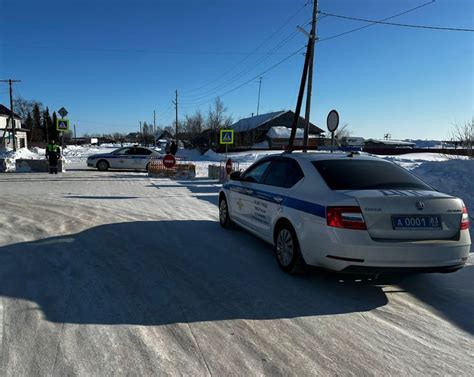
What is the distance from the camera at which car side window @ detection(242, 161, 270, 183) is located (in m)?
6.32

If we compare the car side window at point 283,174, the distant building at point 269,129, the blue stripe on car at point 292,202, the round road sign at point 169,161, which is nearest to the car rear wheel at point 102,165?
the round road sign at point 169,161

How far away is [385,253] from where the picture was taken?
158 inches

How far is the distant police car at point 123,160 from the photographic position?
74.6ft

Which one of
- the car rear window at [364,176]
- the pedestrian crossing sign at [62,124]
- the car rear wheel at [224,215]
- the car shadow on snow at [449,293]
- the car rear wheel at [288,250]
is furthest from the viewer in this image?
the pedestrian crossing sign at [62,124]

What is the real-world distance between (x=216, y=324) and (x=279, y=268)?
1.80m

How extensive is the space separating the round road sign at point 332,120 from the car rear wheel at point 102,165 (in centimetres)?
1491

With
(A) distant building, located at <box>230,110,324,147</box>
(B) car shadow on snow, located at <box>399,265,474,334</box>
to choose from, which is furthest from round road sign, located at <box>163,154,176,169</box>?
(A) distant building, located at <box>230,110,324,147</box>

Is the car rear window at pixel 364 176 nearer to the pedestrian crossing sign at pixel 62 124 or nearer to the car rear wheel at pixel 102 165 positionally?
the pedestrian crossing sign at pixel 62 124

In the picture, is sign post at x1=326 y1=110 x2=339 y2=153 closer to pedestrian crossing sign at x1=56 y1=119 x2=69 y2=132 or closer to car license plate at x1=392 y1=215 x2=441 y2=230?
car license plate at x1=392 y1=215 x2=441 y2=230

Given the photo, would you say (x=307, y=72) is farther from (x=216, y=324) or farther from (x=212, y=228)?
(x=216, y=324)

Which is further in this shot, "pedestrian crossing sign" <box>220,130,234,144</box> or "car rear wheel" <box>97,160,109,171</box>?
"car rear wheel" <box>97,160,109,171</box>

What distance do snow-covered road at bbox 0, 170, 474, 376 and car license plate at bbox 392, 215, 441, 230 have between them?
87cm

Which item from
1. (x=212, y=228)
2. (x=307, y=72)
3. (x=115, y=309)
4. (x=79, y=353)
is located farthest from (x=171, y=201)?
(x=307, y=72)

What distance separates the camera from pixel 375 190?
4336 millimetres
